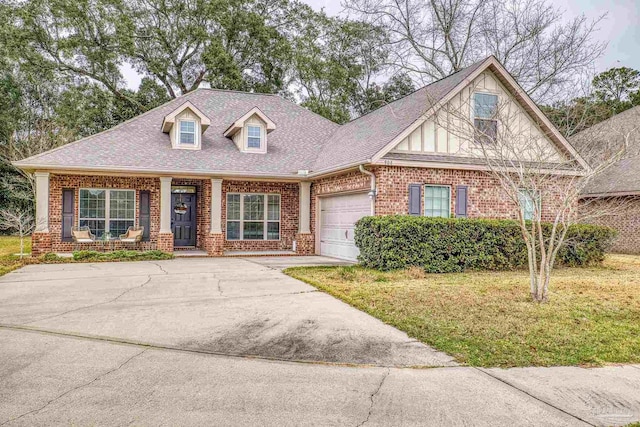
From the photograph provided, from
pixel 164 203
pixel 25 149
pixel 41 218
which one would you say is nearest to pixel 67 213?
pixel 41 218

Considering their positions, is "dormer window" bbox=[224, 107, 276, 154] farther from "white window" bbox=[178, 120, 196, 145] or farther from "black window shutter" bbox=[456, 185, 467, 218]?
"black window shutter" bbox=[456, 185, 467, 218]

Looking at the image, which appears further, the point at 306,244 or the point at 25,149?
the point at 25,149

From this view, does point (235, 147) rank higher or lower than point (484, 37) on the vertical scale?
lower

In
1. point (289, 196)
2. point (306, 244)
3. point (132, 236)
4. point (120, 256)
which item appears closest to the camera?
point (120, 256)

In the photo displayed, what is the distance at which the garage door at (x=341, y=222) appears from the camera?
14.3 m

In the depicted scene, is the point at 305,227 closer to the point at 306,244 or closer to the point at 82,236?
the point at 306,244

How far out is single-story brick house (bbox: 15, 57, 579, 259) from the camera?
1363cm

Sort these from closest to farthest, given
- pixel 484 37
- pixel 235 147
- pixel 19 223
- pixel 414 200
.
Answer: pixel 414 200
pixel 19 223
pixel 235 147
pixel 484 37

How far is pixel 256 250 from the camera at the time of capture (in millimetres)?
17422

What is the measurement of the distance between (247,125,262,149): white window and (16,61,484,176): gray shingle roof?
17.3 inches

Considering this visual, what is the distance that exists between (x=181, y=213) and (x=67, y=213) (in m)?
3.89

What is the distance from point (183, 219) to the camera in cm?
1791

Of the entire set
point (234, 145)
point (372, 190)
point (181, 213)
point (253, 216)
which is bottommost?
point (253, 216)

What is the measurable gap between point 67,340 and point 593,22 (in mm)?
23658
